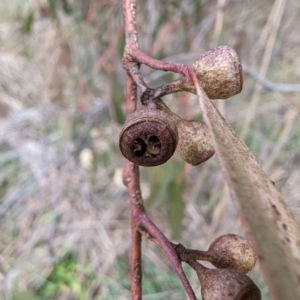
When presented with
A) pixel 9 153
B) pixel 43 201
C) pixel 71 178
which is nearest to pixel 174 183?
Answer: pixel 71 178

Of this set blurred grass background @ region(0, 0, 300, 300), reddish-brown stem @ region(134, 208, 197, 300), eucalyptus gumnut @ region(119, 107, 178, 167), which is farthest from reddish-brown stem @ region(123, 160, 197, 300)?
blurred grass background @ region(0, 0, 300, 300)

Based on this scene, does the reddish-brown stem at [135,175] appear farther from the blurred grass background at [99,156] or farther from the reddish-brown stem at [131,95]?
the blurred grass background at [99,156]

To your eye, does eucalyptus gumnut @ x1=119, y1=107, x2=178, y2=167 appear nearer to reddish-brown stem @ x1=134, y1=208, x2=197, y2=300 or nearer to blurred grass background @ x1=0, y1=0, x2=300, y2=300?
reddish-brown stem @ x1=134, y1=208, x2=197, y2=300

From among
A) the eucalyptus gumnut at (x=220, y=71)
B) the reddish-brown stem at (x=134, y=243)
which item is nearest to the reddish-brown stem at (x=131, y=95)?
the reddish-brown stem at (x=134, y=243)

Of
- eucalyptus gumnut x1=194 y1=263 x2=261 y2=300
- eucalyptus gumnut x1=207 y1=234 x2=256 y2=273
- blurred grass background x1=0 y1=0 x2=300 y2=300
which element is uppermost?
blurred grass background x1=0 y1=0 x2=300 y2=300

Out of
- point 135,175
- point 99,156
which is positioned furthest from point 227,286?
point 99,156

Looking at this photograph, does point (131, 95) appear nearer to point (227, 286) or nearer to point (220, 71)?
point (220, 71)

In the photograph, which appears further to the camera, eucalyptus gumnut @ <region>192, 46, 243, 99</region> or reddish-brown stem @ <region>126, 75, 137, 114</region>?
reddish-brown stem @ <region>126, 75, 137, 114</region>
